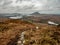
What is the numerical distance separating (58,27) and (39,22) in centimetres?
224

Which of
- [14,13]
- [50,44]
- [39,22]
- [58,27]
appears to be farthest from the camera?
[14,13]

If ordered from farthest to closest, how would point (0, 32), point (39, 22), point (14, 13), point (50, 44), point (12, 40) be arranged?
point (14, 13) < point (39, 22) < point (0, 32) < point (12, 40) < point (50, 44)

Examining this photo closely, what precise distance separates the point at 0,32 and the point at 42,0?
21.5 feet

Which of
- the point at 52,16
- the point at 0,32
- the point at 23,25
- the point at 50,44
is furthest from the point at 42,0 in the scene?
the point at 50,44

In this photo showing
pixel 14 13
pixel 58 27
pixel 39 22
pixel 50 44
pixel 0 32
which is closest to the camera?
pixel 50 44

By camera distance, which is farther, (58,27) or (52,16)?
(52,16)

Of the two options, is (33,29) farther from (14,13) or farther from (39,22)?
(14,13)

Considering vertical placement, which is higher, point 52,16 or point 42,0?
point 42,0

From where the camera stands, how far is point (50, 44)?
10680mm

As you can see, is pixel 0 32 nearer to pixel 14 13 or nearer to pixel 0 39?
pixel 0 39

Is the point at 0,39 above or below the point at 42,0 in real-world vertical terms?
below

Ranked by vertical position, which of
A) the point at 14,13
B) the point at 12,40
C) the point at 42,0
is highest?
the point at 42,0

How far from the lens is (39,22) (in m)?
15.7

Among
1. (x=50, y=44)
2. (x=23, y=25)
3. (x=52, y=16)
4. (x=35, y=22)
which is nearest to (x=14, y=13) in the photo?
(x=23, y=25)
